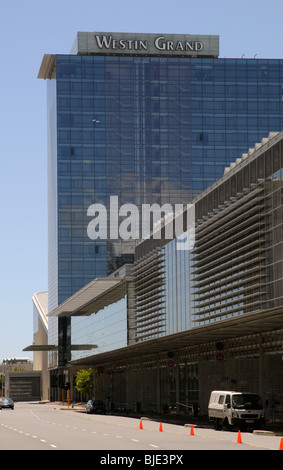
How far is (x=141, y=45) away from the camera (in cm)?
17050

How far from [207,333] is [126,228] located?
11431 cm

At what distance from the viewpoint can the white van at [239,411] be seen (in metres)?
48.0

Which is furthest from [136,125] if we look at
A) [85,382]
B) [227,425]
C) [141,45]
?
[227,425]

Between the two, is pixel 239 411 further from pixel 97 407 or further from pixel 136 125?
pixel 136 125

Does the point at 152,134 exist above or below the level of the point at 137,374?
above

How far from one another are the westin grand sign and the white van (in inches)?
5014

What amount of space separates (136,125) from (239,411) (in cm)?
12428

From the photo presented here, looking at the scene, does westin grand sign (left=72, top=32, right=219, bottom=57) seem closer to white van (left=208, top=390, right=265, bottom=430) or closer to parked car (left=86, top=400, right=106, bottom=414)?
parked car (left=86, top=400, right=106, bottom=414)

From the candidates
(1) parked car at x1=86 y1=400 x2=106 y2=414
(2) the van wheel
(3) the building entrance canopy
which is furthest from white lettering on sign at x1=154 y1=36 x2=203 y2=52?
(2) the van wheel

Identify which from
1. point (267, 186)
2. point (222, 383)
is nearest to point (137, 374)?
point (222, 383)

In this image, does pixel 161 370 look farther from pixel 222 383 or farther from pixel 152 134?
pixel 152 134

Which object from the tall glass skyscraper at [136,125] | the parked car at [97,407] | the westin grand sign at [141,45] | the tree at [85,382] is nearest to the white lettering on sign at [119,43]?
the westin grand sign at [141,45]
